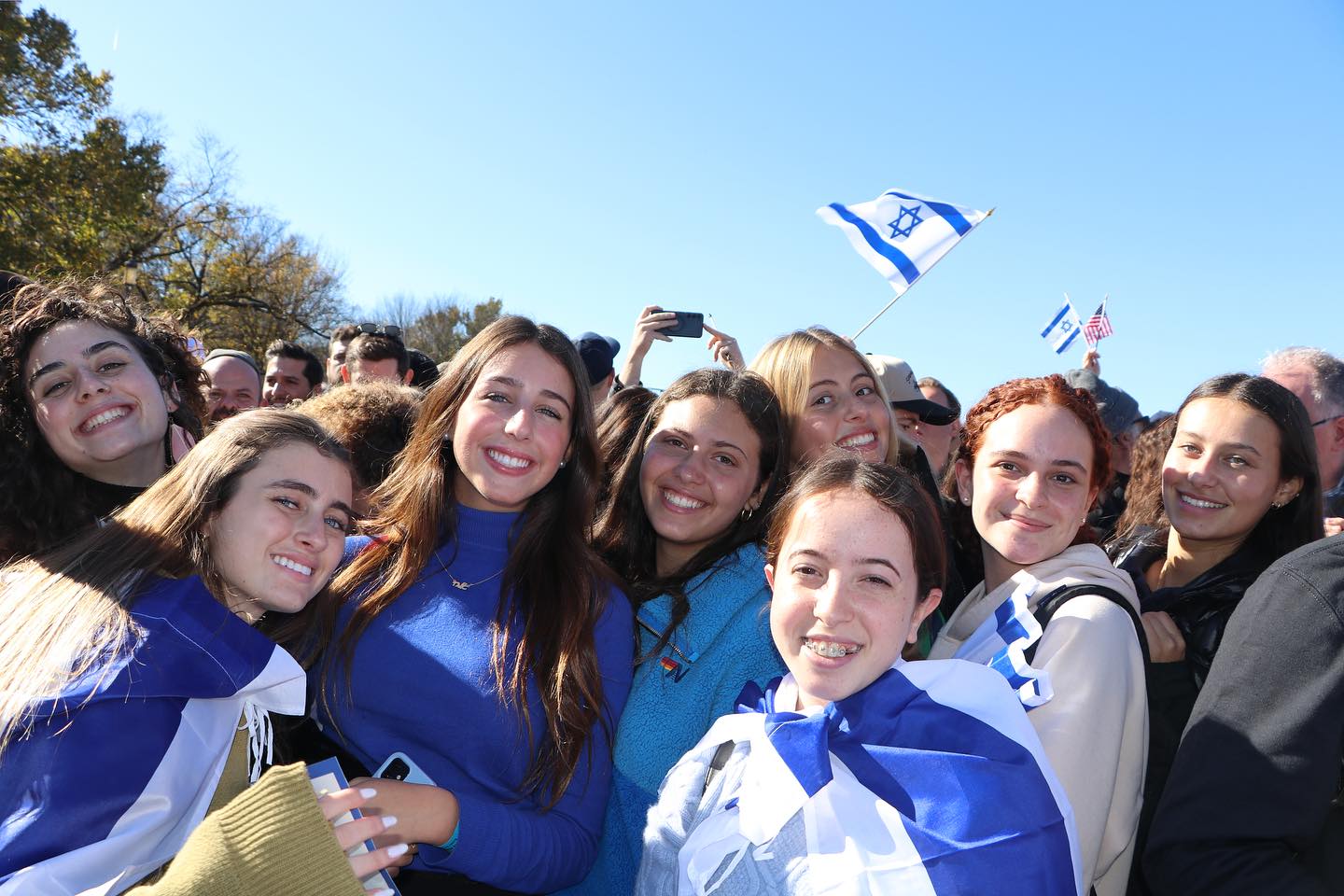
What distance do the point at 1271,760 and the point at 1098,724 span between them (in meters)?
0.36

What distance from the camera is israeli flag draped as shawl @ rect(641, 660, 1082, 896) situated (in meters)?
1.81

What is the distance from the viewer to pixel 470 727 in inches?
99.2

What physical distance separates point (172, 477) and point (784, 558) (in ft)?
5.21

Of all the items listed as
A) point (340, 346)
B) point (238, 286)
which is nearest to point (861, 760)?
point (340, 346)

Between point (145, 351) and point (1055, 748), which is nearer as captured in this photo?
point (1055, 748)

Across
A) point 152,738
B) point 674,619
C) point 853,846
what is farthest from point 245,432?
point 853,846

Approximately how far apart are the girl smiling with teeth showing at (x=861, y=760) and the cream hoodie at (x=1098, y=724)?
0.24 m

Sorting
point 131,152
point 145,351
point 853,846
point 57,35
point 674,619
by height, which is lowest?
point 853,846

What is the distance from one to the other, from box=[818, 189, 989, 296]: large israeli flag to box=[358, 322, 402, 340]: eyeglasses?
3.44 meters

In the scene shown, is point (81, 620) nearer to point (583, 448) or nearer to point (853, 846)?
point (583, 448)

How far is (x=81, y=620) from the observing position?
203cm

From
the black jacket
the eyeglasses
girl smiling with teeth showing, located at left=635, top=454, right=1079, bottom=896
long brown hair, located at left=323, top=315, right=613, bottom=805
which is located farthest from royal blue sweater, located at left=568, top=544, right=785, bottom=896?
the eyeglasses

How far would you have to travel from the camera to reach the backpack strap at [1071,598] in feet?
A: 7.56

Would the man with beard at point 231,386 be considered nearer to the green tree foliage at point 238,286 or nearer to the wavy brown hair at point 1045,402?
the wavy brown hair at point 1045,402
